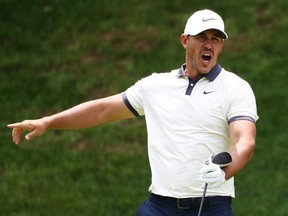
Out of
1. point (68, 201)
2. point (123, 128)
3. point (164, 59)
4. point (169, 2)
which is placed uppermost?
point (169, 2)

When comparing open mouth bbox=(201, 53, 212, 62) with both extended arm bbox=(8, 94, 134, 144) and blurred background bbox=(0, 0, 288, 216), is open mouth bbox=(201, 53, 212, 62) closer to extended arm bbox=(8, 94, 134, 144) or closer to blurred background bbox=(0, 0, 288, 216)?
extended arm bbox=(8, 94, 134, 144)

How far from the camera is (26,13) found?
46.2 feet

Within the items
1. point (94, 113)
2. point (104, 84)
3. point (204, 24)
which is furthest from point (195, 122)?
point (104, 84)

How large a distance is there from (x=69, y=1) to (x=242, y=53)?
2.74 meters

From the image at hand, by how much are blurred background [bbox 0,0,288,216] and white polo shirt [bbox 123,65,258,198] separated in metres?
4.00

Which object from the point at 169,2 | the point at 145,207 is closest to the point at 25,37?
the point at 169,2

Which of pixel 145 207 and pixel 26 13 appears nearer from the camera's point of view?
pixel 145 207

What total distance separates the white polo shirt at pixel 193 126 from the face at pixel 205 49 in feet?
0.17

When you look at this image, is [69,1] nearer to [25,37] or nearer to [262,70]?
[25,37]

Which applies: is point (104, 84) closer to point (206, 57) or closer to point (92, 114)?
point (92, 114)

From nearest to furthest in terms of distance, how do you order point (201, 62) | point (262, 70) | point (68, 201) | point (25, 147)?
point (201, 62), point (68, 201), point (25, 147), point (262, 70)

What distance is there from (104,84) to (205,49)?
6.53m

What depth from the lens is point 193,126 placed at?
6.02 metres

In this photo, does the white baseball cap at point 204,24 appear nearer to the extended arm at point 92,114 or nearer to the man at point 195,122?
the man at point 195,122
